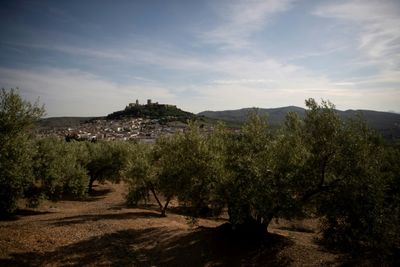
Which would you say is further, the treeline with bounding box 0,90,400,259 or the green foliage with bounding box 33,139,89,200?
the green foliage with bounding box 33,139,89,200

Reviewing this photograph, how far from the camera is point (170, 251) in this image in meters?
24.6

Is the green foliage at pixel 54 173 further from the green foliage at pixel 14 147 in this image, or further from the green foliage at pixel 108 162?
the green foliage at pixel 108 162

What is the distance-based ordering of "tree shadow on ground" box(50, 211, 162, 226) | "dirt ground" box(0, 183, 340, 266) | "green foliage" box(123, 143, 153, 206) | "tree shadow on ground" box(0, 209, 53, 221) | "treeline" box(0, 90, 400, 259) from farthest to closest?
1. "green foliage" box(123, 143, 153, 206)
2. "tree shadow on ground" box(0, 209, 53, 221)
3. "tree shadow on ground" box(50, 211, 162, 226)
4. "dirt ground" box(0, 183, 340, 266)
5. "treeline" box(0, 90, 400, 259)

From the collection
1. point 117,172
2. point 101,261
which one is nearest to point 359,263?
point 101,261

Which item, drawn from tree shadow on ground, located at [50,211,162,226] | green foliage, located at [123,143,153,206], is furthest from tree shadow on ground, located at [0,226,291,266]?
green foliage, located at [123,143,153,206]

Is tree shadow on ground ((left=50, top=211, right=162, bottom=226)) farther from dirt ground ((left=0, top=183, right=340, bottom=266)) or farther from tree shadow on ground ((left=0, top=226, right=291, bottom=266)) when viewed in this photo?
tree shadow on ground ((left=0, top=226, right=291, bottom=266))

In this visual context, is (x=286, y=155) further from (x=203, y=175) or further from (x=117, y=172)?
(x=117, y=172)

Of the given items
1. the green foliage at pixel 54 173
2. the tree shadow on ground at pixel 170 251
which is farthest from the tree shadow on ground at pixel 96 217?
the tree shadow on ground at pixel 170 251

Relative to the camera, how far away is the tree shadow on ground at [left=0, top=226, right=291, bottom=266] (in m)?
21.2

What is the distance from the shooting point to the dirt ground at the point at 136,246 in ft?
69.8

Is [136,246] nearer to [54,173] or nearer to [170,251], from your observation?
[170,251]

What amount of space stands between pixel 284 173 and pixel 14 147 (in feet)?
80.8

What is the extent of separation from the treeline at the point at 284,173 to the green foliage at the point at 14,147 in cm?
9

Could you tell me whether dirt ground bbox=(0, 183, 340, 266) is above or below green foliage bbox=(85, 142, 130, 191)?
Result: below
